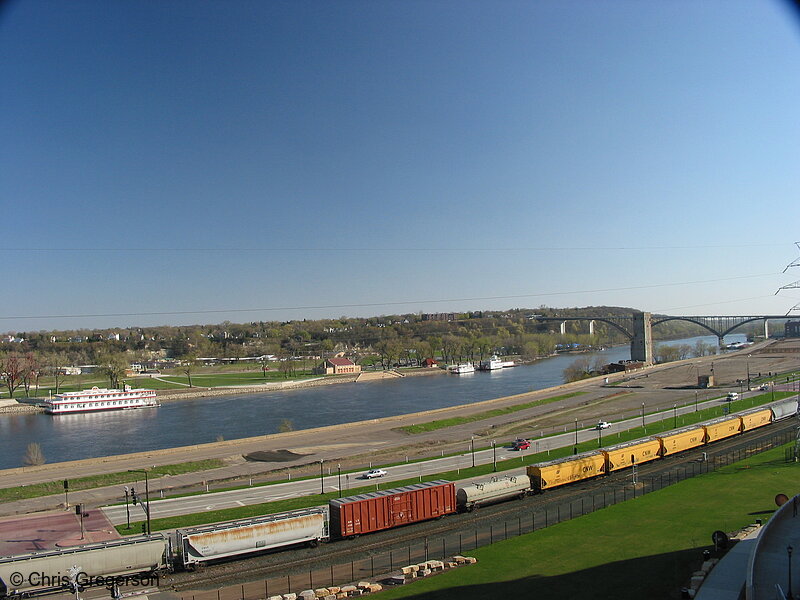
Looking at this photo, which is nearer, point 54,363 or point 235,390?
point 235,390

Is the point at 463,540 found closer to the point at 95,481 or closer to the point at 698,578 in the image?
the point at 698,578

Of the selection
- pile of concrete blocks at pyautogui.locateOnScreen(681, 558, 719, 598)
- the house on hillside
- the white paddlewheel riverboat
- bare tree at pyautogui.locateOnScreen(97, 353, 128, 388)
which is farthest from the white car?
the house on hillside

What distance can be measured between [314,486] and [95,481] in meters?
13.0

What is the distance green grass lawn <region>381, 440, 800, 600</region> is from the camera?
15547 millimetres

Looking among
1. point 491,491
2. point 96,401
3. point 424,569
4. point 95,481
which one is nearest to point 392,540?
point 424,569

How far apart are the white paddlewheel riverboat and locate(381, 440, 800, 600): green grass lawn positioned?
77378 mm

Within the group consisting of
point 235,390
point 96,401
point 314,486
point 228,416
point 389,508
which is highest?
point 389,508

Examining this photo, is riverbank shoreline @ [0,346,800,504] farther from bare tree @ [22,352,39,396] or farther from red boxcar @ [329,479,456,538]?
bare tree @ [22,352,39,396]

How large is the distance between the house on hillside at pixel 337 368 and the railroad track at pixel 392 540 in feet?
322

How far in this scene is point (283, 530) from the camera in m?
19.8

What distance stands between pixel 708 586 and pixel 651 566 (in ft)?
7.68

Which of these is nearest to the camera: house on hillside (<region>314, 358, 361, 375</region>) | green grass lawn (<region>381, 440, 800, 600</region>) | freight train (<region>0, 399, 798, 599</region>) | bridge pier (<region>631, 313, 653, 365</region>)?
green grass lawn (<region>381, 440, 800, 600</region>)

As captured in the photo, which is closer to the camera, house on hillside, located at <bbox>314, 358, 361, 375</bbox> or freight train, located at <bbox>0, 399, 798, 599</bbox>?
freight train, located at <bbox>0, 399, 798, 599</bbox>

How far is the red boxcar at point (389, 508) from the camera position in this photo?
828 inches
